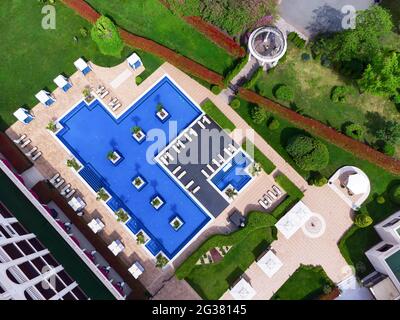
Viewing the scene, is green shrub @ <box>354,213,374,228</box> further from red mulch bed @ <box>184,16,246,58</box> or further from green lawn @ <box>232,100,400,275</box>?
red mulch bed @ <box>184,16,246,58</box>

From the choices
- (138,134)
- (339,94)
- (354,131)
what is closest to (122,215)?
(138,134)

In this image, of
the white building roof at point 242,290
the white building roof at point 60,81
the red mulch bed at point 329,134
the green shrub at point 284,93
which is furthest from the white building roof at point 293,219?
the white building roof at point 60,81

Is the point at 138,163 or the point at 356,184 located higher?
the point at 138,163

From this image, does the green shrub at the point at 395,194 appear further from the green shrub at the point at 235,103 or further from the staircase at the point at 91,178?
the staircase at the point at 91,178

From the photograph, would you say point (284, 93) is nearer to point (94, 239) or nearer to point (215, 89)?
point (215, 89)

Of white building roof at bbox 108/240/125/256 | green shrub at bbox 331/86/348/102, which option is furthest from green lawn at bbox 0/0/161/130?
green shrub at bbox 331/86/348/102
